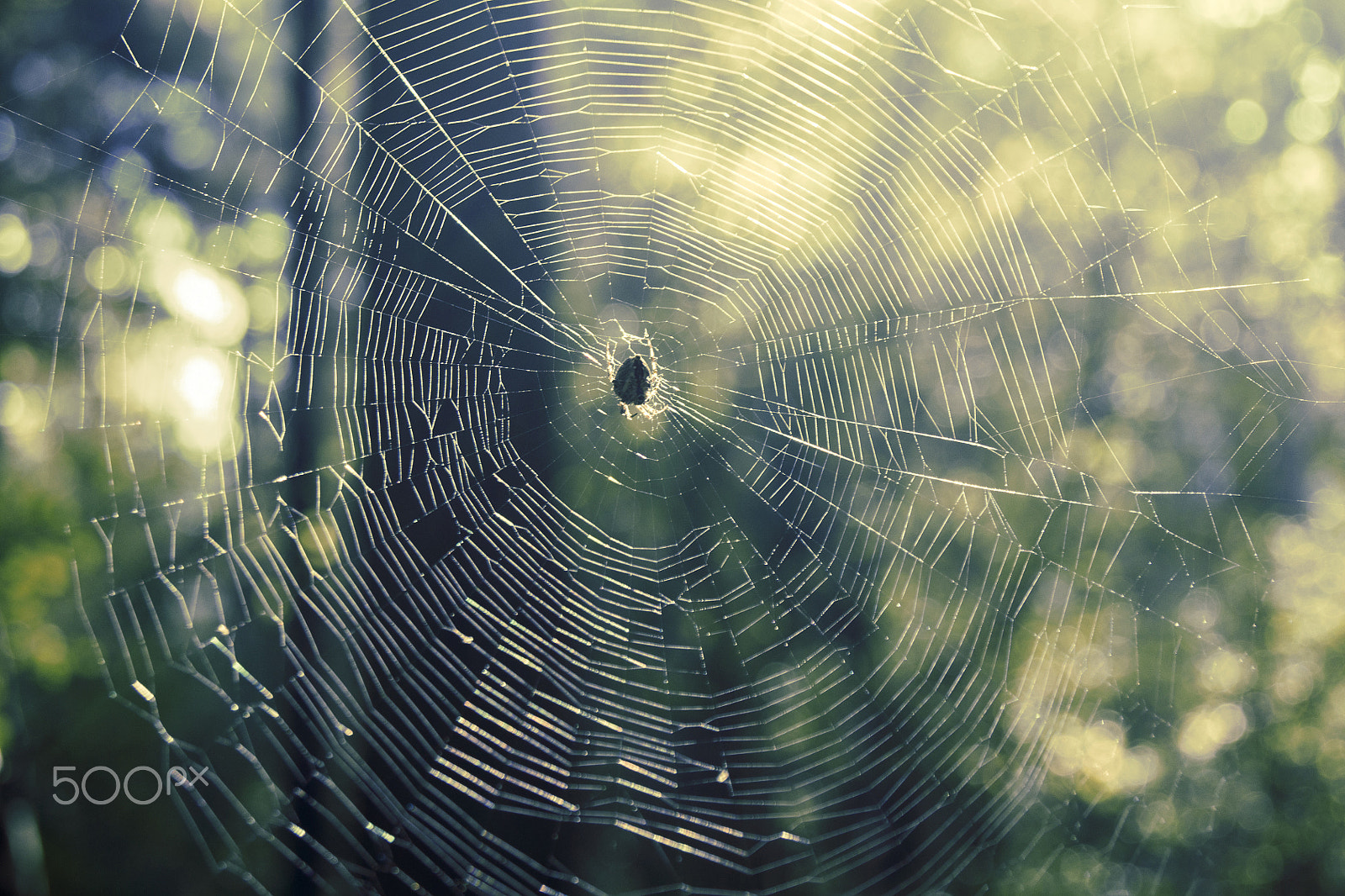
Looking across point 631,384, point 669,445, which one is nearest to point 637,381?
point 631,384

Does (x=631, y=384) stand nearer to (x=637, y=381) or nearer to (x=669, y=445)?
(x=637, y=381)

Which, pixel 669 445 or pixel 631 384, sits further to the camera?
pixel 669 445

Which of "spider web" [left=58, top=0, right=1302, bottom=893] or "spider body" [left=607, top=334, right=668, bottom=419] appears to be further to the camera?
"spider body" [left=607, top=334, right=668, bottom=419]

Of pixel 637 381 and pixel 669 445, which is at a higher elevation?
pixel 637 381

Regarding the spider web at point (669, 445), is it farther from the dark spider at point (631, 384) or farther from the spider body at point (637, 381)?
the dark spider at point (631, 384)

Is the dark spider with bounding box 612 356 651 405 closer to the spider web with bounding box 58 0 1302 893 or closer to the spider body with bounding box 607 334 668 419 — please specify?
the spider body with bounding box 607 334 668 419

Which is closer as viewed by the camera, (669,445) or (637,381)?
(637,381)

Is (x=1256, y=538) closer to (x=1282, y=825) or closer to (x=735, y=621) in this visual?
(x=1282, y=825)

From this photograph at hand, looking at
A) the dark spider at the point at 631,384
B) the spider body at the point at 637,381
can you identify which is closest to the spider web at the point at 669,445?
the spider body at the point at 637,381

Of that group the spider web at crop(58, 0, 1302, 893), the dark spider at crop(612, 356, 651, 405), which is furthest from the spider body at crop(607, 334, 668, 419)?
the spider web at crop(58, 0, 1302, 893)
